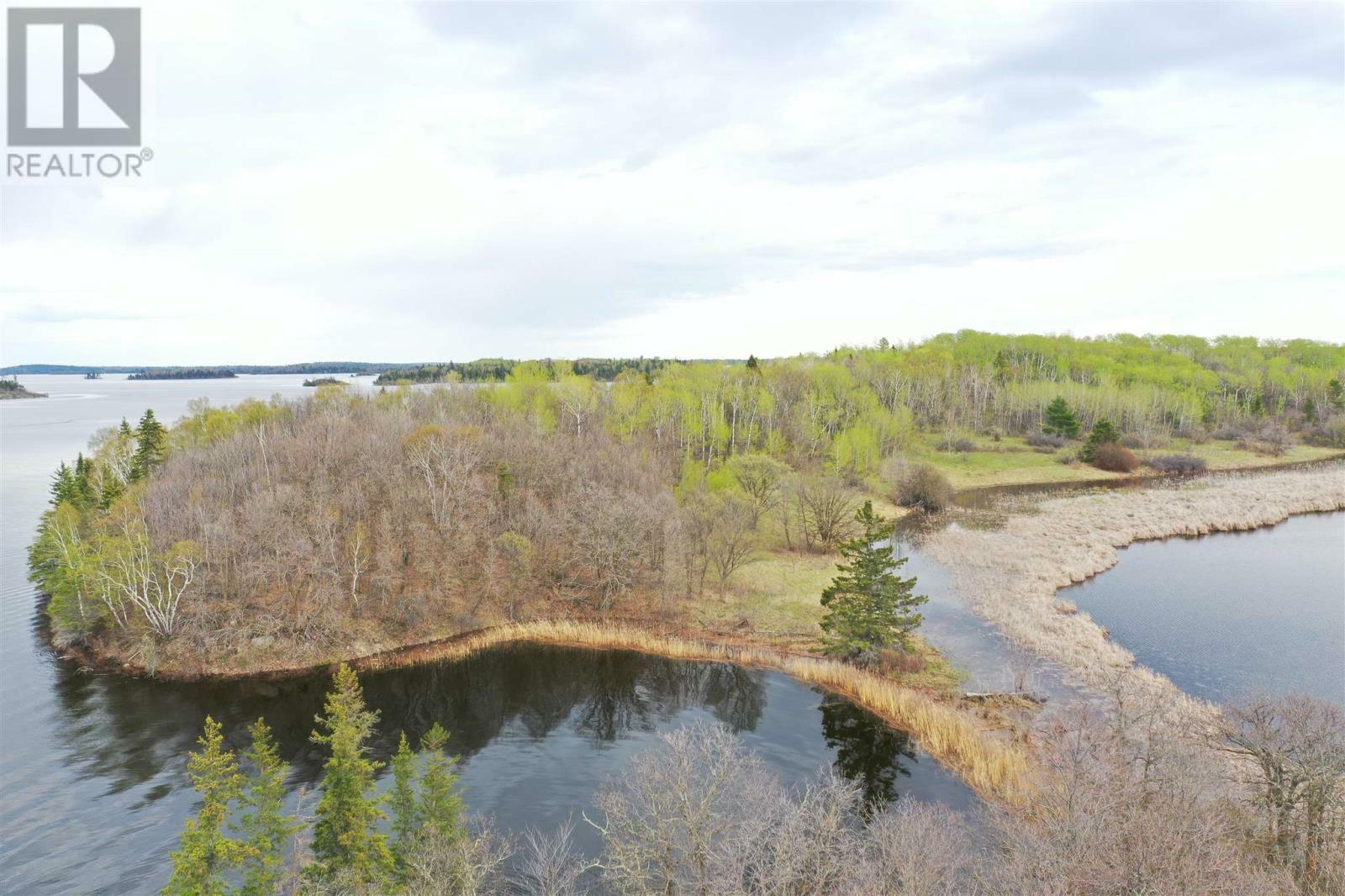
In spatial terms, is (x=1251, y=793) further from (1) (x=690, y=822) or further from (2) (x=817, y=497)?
(2) (x=817, y=497)

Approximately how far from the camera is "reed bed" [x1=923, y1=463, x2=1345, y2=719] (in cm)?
4025

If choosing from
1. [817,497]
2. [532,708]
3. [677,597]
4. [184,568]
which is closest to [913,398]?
[817,497]

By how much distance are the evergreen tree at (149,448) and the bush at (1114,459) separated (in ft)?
406

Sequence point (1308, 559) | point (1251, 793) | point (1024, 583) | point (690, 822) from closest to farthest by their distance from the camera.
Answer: point (690, 822) < point (1251, 793) < point (1024, 583) < point (1308, 559)

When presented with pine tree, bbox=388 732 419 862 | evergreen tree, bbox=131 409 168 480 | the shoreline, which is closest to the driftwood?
the shoreline

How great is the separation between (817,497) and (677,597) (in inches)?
805

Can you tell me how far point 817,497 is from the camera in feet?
217

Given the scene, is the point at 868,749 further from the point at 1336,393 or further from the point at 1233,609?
the point at 1336,393

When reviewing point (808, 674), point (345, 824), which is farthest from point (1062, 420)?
point (345, 824)

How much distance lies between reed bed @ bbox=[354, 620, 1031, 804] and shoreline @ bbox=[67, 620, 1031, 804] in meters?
0.04

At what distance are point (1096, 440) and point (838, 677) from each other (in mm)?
89361

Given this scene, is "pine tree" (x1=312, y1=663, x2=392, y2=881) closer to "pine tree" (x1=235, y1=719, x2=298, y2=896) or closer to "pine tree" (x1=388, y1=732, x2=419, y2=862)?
"pine tree" (x1=388, y1=732, x2=419, y2=862)

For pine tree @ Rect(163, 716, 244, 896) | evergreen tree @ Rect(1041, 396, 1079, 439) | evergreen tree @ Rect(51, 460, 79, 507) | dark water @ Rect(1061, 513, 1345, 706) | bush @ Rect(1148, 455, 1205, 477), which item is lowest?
dark water @ Rect(1061, 513, 1345, 706)

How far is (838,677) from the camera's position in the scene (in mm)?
38750
